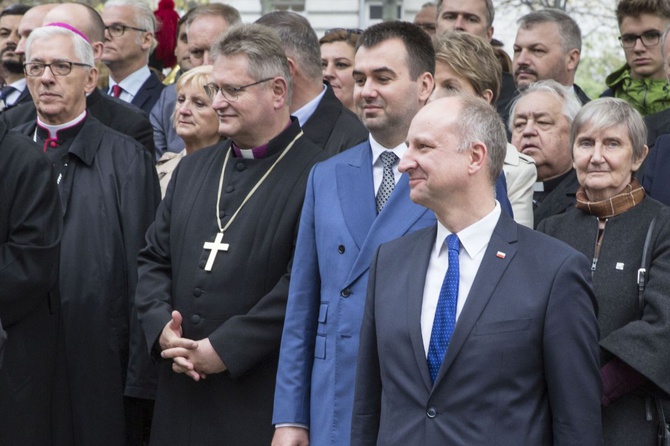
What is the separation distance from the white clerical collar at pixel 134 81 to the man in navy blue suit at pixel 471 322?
4.90m

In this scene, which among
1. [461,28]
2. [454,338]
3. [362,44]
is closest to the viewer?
[454,338]

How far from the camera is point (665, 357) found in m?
4.67

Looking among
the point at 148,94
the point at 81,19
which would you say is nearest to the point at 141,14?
the point at 148,94

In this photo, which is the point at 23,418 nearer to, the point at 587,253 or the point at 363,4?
the point at 587,253

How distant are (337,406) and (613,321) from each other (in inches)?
46.3

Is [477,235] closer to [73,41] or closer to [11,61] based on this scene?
[73,41]

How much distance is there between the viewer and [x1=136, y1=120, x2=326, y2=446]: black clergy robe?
5320mm

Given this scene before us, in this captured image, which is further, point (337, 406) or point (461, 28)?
point (461, 28)

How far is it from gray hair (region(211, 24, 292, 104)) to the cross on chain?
0.78 m

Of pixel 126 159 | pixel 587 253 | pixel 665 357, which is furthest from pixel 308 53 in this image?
pixel 665 357

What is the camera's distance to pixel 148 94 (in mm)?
8773

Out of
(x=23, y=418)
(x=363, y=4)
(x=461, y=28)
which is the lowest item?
(x=23, y=418)

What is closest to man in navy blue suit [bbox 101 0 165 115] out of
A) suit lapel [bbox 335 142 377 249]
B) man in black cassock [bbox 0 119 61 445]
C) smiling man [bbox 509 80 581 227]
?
man in black cassock [bbox 0 119 61 445]

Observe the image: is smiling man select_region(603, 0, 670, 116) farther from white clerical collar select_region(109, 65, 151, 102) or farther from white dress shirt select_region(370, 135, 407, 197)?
white clerical collar select_region(109, 65, 151, 102)
